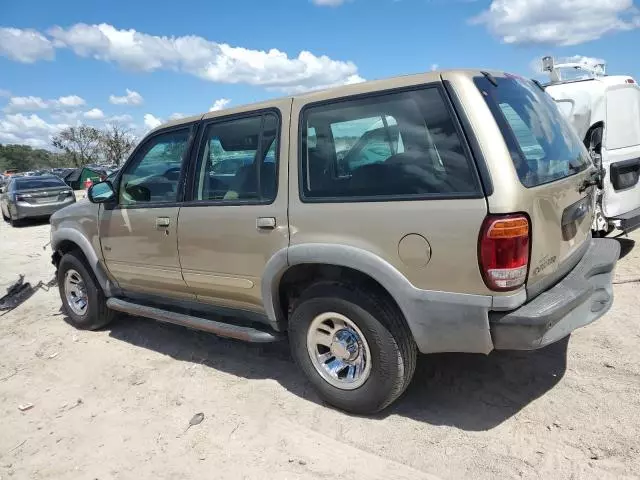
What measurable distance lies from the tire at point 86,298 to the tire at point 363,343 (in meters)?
2.60

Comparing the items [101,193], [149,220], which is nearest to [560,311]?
[149,220]

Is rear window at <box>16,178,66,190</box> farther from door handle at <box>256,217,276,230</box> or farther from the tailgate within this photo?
the tailgate

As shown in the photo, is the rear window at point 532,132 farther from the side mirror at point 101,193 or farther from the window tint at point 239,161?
the side mirror at point 101,193

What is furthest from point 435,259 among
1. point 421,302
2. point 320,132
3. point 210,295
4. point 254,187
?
point 210,295

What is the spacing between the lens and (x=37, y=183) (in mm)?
15695

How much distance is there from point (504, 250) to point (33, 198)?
50.5ft

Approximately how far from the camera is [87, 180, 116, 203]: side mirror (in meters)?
4.41

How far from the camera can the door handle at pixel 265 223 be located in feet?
10.7

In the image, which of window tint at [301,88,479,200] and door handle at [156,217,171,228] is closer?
window tint at [301,88,479,200]

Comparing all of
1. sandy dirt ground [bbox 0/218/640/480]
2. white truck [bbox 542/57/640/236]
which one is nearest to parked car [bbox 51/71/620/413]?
sandy dirt ground [bbox 0/218/640/480]

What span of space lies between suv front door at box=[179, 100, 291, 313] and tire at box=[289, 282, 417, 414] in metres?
0.41

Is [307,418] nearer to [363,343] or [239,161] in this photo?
[363,343]

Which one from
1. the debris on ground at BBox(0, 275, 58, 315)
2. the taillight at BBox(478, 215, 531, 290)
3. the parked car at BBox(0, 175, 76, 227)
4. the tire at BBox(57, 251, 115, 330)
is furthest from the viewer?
the parked car at BBox(0, 175, 76, 227)

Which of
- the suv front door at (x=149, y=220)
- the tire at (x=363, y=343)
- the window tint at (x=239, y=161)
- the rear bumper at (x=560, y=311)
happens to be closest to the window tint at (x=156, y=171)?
the suv front door at (x=149, y=220)
